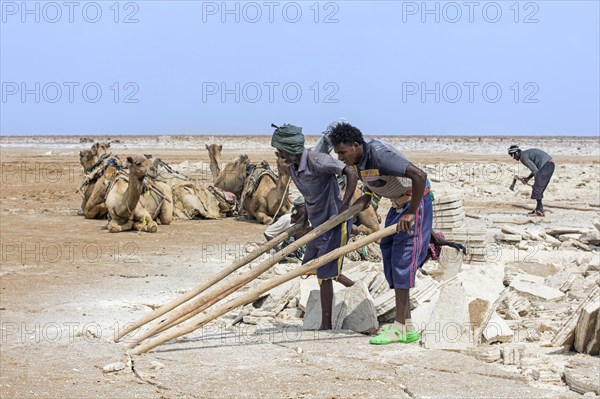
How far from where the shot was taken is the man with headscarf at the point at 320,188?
A: 21.9 ft

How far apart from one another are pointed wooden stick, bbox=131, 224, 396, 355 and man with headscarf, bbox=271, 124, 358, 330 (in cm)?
47

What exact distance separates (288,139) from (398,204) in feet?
3.40

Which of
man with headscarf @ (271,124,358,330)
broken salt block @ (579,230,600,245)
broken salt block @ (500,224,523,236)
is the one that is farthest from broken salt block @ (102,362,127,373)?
broken salt block @ (579,230,600,245)

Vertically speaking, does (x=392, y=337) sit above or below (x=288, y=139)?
below

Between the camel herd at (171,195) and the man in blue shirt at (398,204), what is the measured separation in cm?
672

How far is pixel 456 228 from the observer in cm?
1068

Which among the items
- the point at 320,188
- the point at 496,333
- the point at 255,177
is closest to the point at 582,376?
the point at 496,333

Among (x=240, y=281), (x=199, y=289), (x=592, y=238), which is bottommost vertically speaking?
(x=592, y=238)

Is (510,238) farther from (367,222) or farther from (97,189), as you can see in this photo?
(97,189)

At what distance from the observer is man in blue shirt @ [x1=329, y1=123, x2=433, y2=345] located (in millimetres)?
6148

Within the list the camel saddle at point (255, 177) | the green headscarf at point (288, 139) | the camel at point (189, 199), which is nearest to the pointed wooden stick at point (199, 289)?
the green headscarf at point (288, 139)

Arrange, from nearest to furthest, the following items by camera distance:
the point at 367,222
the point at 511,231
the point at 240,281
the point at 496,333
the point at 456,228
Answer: the point at 240,281 < the point at 496,333 < the point at 456,228 < the point at 511,231 < the point at 367,222

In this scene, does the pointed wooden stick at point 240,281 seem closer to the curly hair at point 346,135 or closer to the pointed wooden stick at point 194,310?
the pointed wooden stick at point 194,310

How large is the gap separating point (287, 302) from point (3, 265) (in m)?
4.94
